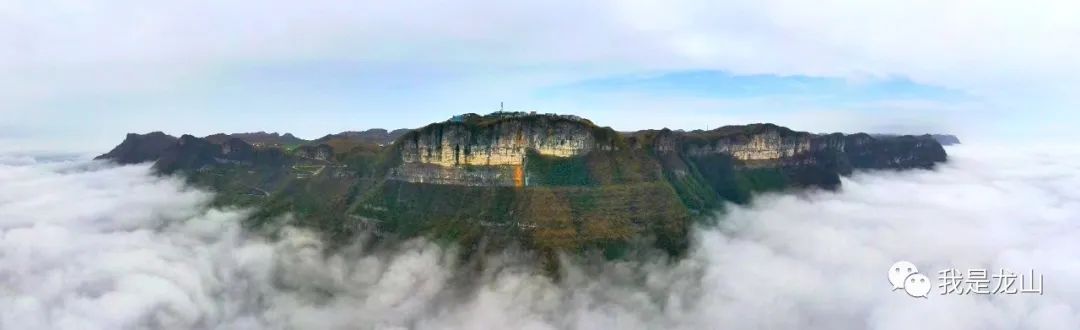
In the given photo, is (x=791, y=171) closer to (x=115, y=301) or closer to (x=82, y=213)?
(x=115, y=301)

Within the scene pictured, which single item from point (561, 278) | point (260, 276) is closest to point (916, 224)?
point (561, 278)

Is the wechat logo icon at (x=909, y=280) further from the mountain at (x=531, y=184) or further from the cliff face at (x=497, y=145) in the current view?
the cliff face at (x=497, y=145)

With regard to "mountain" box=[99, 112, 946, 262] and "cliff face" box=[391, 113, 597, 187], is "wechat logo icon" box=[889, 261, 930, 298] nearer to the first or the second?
"mountain" box=[99, 112, 946, 262]

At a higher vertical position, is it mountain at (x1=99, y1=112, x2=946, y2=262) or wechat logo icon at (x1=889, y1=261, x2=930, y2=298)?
mountain at (x1=99, y1=112, x2=946, y2=262)

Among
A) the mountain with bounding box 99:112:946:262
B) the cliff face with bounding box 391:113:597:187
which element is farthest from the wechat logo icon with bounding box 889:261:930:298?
the cliff face with bounding box 391:113:597:187

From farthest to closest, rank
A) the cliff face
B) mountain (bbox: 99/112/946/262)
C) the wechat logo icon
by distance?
the cliff face
mountain (bbox: 99/112/946/262)
the wechat logo icon

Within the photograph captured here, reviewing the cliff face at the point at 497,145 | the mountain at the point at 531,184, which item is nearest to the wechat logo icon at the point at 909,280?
the mountain at the point at 531,184
